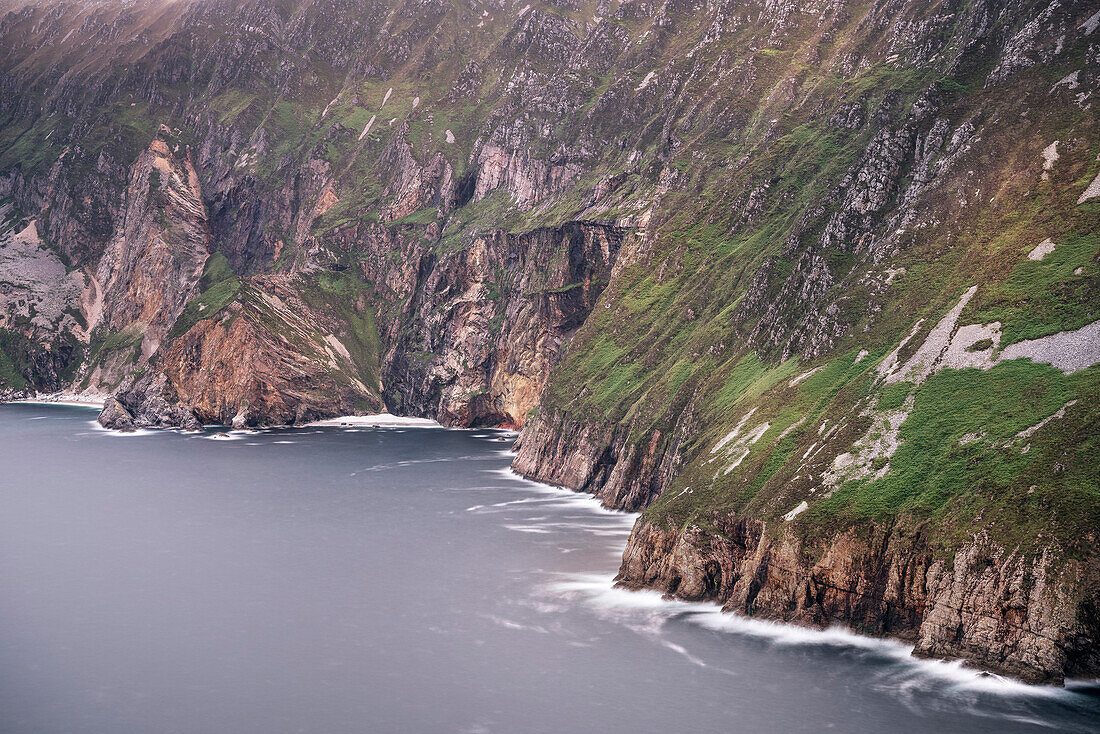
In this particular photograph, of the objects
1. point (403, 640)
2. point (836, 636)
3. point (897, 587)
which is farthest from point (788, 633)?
point (403, 640)

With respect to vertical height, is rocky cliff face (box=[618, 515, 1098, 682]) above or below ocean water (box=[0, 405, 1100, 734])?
above

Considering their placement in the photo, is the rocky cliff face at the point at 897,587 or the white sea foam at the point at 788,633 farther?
the white sea foam at the point at 788,633

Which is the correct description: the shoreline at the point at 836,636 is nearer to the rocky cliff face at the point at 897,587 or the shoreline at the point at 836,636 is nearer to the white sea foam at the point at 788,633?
the white sea foam at the point at 788,633

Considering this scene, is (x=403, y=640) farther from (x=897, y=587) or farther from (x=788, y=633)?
(x=897, y=587)

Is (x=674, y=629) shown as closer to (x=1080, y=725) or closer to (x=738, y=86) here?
(x=1080, y=725)

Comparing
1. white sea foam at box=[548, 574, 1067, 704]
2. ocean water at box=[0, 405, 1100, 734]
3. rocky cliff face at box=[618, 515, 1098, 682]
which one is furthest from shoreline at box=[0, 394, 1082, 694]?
rocky cliff face at box=[618, 515, 1098, 682]

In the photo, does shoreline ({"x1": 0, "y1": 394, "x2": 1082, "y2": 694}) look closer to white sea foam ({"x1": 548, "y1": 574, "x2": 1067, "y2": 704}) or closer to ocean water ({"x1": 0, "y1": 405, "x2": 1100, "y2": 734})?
white sea foam ({"x1": 548, "y1": 574, "x2": 1067, "y2": 704})

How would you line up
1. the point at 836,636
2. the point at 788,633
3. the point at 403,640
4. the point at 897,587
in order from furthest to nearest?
the point at 403,640 < the point at 788,633 < the point at 836,636 < the point at 897,587

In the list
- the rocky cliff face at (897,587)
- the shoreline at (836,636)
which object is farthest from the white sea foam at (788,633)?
the rocky cliff face at (897,587)

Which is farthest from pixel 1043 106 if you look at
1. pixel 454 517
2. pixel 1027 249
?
pixel 454 517
